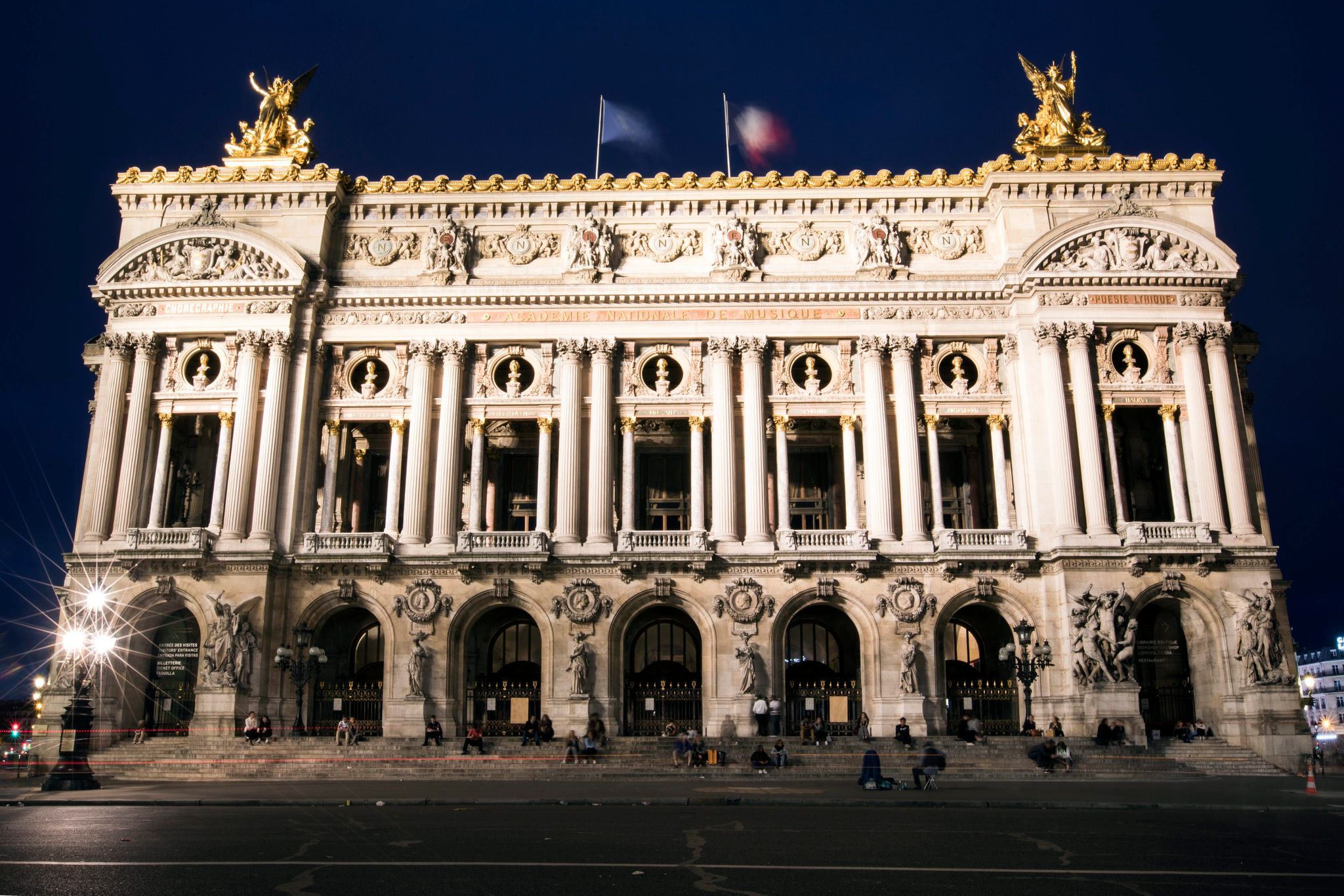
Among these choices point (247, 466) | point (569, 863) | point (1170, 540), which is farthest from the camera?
point (247, 466)

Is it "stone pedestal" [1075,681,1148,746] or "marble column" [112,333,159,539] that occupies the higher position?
"marble column" [112,333,159,539]

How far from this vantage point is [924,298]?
43.7m

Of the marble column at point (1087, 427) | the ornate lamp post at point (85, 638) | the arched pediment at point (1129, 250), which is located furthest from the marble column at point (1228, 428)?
the ornate lamp post at point (85, 638)

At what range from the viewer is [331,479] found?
43.0m

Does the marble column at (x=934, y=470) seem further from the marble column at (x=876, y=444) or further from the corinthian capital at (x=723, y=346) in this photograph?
the corinthian capital at (x=723, y=346)

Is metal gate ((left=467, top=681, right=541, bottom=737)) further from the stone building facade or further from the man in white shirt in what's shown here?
the man in white shirt

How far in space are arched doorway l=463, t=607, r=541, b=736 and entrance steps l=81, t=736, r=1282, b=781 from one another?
8.77ft

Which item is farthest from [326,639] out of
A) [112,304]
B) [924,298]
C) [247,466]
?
[924,298]

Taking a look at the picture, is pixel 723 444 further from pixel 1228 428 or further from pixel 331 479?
pixel 1228 428

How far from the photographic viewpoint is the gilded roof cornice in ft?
147

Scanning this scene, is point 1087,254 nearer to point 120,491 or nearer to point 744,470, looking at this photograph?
point 744,470

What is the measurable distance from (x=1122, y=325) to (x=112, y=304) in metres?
40.1

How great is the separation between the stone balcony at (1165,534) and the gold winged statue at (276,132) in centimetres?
3641

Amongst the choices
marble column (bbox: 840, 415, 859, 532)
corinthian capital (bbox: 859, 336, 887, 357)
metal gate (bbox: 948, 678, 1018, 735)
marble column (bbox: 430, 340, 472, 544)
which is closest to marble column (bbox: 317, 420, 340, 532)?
marble column (bbox: 430, 340, 472, 544)
